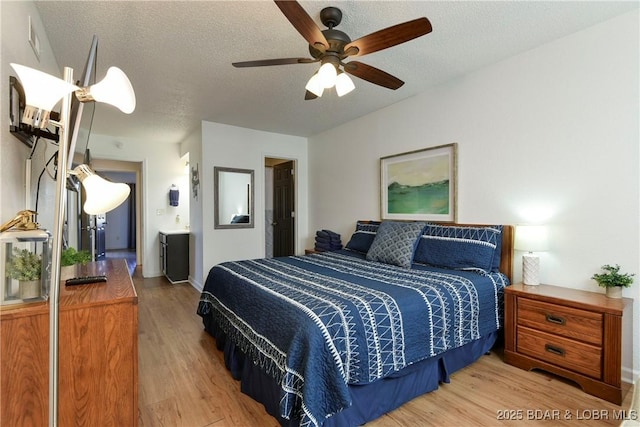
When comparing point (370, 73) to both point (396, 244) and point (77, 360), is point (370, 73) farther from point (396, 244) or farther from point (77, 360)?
point (77, 360)

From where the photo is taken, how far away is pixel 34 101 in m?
0.91

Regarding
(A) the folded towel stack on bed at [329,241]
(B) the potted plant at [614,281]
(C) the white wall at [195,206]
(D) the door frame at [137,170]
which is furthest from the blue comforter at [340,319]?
(D) the door frame at [137,170]

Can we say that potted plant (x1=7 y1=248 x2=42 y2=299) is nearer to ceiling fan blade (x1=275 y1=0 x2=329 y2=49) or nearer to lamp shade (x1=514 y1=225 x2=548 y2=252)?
ceiling fan blade (x1=275 y1=0 x2=329 y2=49)

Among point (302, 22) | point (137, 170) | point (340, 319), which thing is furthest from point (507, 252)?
point (137, 170)

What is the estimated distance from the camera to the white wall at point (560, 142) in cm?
210

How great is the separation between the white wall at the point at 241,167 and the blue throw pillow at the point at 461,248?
2.64 m

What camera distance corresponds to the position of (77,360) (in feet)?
4.10

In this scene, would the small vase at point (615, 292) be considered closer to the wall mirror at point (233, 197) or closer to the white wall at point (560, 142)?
→ the white wall at point (560, 142)

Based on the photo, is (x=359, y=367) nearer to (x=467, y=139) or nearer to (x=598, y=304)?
(x=598, y=304)

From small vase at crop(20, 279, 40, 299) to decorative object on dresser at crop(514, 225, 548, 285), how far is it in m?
2.97

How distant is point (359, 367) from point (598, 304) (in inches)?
63.3

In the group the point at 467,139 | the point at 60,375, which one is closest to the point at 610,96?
the point at 467,139

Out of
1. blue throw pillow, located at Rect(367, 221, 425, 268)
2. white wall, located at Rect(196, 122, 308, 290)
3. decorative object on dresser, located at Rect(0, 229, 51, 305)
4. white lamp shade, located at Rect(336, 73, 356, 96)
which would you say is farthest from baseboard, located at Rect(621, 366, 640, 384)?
white wall, located at Rect(196, 122, 308, 290)

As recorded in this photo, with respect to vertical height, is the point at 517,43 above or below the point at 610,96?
above
